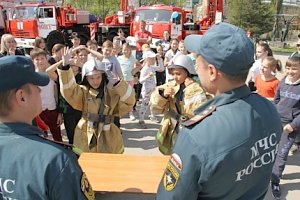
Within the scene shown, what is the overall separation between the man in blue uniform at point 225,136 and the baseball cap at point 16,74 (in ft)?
2.31

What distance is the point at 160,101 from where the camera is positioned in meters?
3.31

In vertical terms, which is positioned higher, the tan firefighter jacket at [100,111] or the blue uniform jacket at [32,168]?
the blue uniform jacket at [32,168]

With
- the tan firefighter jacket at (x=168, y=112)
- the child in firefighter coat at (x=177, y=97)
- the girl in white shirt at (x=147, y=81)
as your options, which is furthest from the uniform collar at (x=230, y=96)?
the girl in white shirt at (x=147, y=81)

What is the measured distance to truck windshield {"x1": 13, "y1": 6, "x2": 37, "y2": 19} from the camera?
49.2 ft

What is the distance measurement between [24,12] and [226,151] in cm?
1572

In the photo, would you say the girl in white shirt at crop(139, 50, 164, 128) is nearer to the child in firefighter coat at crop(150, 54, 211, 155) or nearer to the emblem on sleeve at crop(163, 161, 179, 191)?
the child in firefighter coat at crop(150, 54, 211, 155)

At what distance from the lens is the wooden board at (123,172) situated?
245 centimetres

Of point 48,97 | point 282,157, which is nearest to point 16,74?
point 48,97

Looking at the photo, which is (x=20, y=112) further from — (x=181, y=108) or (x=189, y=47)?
(x=181, y=108)

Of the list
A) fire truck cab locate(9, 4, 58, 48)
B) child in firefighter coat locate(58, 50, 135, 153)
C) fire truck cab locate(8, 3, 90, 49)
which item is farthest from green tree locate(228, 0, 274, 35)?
child in firefighter coat locate(58, 50, 135, 153)

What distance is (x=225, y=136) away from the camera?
51.6 inches

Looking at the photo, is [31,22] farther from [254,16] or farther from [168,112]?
[254,16]

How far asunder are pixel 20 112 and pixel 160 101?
201cm

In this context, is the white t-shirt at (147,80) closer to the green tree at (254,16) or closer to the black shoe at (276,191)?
the black shoe at (276,191)
